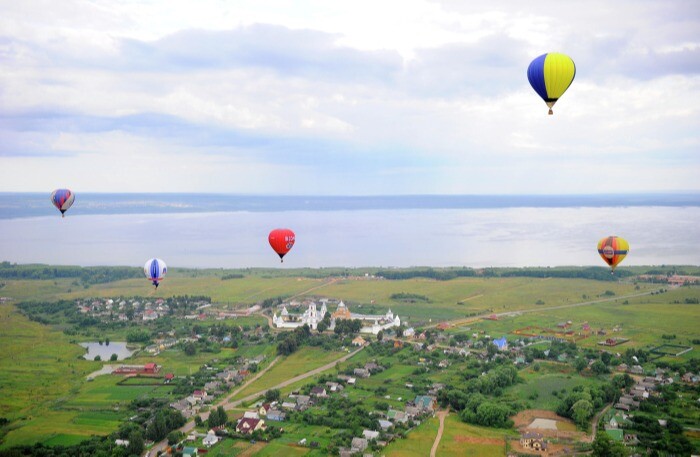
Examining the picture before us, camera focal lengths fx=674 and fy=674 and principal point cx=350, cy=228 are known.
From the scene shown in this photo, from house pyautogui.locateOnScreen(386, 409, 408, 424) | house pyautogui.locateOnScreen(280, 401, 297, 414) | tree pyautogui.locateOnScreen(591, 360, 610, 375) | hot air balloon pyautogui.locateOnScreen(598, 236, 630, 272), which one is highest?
hot air balloon pyautogui.locateOnScreen(598, 236, 630, 272)

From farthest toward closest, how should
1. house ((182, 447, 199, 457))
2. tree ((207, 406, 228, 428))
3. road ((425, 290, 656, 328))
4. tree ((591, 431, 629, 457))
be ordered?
road ((425, 290, 656, 328)) < tree ((207, 406, 228, 428)) < house ((182, 447, 199, 457)) < tree ((591, 431, 629, 457))

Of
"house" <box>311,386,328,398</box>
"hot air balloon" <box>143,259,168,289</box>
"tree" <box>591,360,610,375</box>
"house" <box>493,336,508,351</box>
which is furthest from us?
"house" <box>493,336,508,351</box>

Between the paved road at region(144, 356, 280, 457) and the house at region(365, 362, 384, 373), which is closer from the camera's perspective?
the paved road at region(144, 356, 280, 457)

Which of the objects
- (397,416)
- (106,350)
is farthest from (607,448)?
(106,350)

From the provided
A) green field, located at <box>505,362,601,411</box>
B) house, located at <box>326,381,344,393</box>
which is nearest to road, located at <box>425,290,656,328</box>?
green field, located at <box>505,362,601,411</box>

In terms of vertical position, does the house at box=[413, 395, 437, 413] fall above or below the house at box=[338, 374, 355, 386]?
below

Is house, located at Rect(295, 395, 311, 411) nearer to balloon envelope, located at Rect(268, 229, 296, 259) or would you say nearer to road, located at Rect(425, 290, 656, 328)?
balloon envelope, located at Rect(268, 229, 296, 259)

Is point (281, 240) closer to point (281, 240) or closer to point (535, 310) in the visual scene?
point (281, 240)

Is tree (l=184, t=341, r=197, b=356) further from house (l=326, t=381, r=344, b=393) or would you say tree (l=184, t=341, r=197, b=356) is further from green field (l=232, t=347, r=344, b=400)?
house (l=326, t=381, r=344, b=393)
